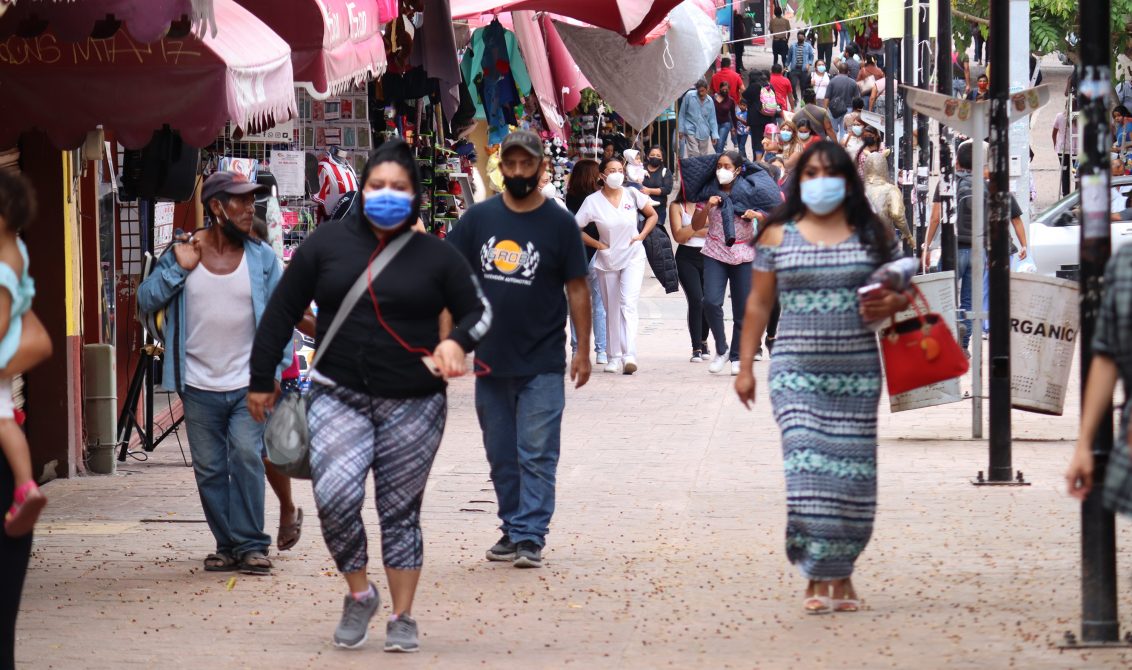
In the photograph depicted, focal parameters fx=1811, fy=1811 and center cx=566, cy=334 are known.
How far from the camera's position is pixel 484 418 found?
821 centimetres

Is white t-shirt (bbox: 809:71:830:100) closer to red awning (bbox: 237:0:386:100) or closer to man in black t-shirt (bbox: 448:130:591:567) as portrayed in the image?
red awning (bbox: 237:0:386:100)

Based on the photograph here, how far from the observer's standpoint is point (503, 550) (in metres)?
8.12

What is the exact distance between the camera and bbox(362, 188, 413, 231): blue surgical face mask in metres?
6.24

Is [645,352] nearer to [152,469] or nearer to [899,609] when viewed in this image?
[152,469]

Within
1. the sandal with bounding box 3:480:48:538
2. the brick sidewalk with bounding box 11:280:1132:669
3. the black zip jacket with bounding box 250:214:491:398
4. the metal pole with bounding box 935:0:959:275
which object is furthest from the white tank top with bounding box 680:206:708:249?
the sandal with bounding box 3:480:48:538

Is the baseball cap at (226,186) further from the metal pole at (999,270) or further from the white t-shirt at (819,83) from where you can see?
the white t-shirt at (819,83)

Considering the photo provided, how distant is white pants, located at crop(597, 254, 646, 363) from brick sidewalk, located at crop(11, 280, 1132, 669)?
4.19 meters

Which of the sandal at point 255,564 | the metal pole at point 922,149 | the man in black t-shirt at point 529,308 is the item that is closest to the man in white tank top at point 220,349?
the sandal at point 255,564

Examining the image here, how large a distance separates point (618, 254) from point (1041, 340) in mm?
5522

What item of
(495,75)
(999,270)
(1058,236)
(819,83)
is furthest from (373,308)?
(819,83)

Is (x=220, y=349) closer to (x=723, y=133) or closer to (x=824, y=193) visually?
(x=824, y=193)

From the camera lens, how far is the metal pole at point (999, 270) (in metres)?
9.54

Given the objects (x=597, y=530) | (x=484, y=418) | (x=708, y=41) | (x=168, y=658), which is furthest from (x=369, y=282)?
(x=708, y=41)

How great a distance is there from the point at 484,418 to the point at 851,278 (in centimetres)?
215
